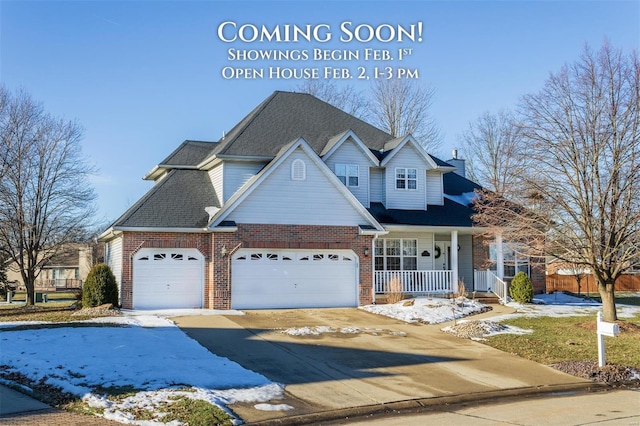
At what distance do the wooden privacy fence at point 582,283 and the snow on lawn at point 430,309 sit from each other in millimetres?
21614

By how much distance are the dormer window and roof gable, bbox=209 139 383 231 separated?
0.15m

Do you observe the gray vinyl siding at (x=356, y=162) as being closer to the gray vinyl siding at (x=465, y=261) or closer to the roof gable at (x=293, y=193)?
the roof gable at (x=293, y=193)

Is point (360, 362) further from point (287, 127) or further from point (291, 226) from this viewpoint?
point (287, 127)

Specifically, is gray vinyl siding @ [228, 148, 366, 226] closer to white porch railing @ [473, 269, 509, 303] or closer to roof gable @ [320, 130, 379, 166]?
roof gable @ [320, 130, 379, 166]

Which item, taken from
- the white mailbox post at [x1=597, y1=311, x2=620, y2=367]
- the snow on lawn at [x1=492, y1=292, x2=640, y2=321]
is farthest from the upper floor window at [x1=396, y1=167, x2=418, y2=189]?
the white mailbox post at [x1=597, y1=311, x2=620, y2=367]

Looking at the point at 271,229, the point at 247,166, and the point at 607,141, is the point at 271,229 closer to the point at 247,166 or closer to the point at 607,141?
the point at 247,166

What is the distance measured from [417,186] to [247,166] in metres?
7.37

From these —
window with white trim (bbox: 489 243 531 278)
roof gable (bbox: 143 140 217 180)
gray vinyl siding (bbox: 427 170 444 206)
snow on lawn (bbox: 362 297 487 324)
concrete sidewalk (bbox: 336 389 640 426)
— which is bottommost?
concrete sidewalk (bbox: 336 389 640 426)

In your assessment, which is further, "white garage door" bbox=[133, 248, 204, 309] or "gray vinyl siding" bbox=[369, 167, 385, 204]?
"gray vinyl siding" bbox=[369, 167, 385, 204]

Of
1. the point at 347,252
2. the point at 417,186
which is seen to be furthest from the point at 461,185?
the point at 347,252

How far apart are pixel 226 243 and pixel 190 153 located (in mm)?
7454

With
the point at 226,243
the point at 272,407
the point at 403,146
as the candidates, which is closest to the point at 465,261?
the point at 403,146

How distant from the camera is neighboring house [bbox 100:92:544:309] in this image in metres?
21.5

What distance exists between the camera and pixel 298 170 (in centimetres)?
2238
